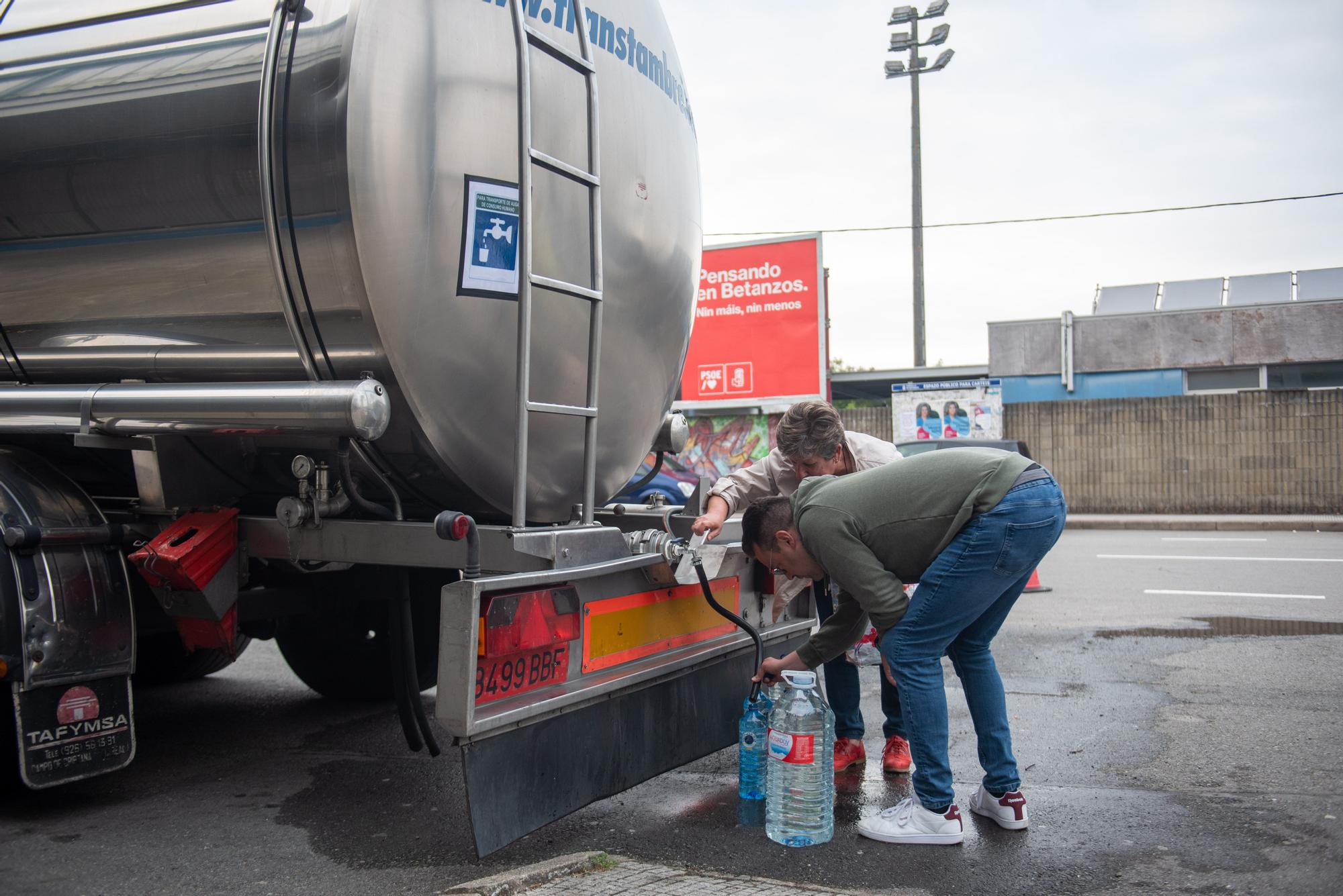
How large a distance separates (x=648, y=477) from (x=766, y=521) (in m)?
1.13

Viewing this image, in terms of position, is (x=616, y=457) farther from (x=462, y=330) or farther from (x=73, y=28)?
(x=73, y=28)

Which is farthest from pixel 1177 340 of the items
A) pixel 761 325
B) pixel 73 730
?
pixel 73 730

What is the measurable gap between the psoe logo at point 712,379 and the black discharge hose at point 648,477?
1228cm

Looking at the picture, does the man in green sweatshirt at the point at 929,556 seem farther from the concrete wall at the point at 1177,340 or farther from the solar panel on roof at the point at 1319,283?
the solar panel on roof at the point at 1319,283

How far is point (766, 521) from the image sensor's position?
140 inches

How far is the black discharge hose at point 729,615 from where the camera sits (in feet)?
11.9

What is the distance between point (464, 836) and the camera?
3.55 metres

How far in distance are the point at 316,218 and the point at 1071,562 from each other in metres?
10.1

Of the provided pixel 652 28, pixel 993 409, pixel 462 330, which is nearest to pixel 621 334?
pixel 462 330

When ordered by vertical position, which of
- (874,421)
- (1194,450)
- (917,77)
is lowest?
(1194,450)

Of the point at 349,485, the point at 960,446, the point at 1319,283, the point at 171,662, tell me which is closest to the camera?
the point at 349,485

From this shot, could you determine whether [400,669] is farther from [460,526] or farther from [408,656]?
[460,526]

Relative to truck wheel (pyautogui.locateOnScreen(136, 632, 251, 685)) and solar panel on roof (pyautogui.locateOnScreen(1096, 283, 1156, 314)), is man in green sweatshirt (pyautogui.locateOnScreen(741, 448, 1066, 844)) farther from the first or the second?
solar panel on roof (pyautogui.locateOnScreen(1096, 283, 1156, 314))

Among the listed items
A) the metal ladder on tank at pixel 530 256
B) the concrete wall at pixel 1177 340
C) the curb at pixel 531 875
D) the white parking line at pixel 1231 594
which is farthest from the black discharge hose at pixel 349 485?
the concrete wall at pixel 1177 340
